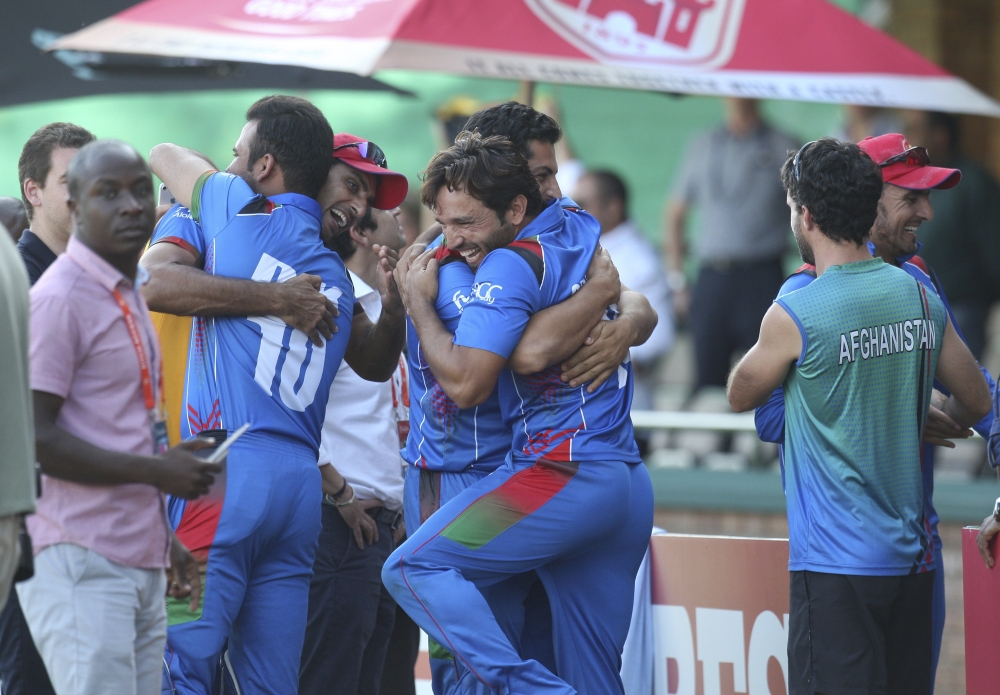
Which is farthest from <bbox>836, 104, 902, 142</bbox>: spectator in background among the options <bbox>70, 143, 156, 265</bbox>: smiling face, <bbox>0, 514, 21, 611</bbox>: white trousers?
<bbox>0, 514, 21, 611</bbox>: white trousers

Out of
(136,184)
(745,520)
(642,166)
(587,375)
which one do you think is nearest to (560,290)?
(587,375)

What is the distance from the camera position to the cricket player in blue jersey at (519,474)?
369 centimetres

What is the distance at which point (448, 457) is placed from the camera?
13.5ft

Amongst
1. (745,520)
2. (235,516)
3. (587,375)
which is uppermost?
(587,375)

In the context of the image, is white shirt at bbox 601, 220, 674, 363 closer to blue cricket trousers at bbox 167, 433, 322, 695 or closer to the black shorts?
the black shorts

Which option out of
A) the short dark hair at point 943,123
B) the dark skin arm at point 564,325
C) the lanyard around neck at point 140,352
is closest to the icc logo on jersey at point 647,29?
the dark skin arm at point 564,325

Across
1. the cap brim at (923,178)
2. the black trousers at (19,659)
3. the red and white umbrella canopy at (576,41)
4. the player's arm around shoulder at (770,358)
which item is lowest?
the black trousers at (19,659)

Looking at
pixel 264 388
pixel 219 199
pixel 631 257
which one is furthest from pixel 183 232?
pixel 631 257

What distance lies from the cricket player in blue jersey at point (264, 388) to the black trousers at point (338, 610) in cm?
56

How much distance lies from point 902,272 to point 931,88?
2373 mm

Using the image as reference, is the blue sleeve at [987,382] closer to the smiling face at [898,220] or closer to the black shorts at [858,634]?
the smiling face at [898,220]

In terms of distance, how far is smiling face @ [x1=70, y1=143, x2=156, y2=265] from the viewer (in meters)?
2.96

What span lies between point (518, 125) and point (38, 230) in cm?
154

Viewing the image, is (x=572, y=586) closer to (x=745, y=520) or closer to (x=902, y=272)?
(x=902, y=272)
